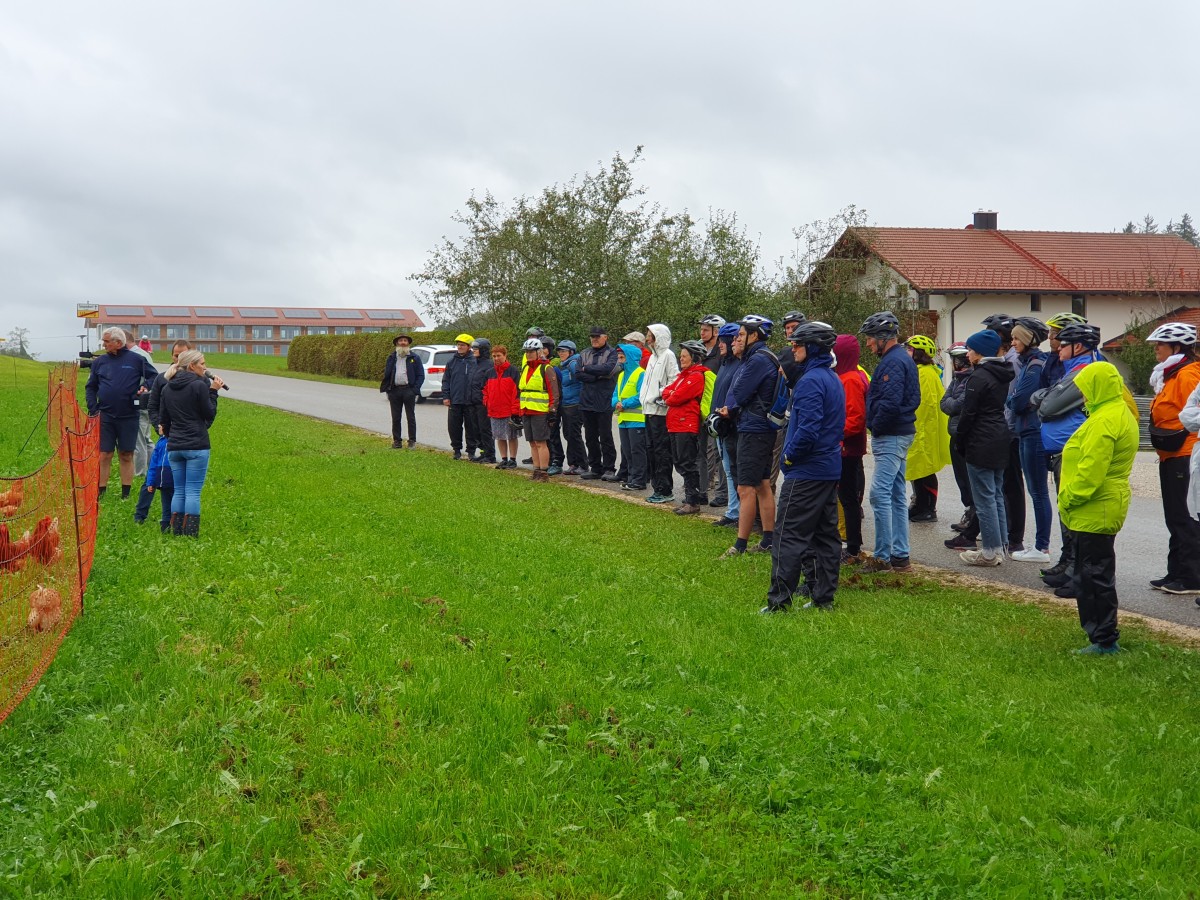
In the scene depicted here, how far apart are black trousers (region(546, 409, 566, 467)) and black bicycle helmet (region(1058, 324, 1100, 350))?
7.78m

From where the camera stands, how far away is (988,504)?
8.97 meters

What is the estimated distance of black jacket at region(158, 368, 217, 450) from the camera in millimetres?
9500

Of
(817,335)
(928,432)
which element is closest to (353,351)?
(928,432)

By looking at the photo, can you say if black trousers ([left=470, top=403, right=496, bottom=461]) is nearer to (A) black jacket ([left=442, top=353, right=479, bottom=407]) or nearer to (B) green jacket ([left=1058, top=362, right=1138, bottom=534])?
(A) black jacket ([left=442, top=353, right=479, bottom=407])

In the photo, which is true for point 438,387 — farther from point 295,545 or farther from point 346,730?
point 346,730

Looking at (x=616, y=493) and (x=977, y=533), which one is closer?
(x=977, y=533)

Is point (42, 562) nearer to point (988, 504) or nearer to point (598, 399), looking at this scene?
point (988, 504)

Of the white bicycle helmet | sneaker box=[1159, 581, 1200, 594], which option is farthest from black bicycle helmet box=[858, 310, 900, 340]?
sneaker box=[1159, 581, 1200, 594]

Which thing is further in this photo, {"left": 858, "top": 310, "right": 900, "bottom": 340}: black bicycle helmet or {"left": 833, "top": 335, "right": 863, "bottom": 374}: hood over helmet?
{"left": 833, "top": 335, "right": 863, "bottom": 374}: hood over helmet

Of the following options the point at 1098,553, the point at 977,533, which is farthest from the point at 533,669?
the point at 977,533

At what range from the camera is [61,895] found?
142 inches

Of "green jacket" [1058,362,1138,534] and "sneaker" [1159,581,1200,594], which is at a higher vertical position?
"green jacket" [1058,362,1138,534]

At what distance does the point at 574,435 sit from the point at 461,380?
225cm

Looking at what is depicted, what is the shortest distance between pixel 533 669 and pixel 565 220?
3191 centimetres
